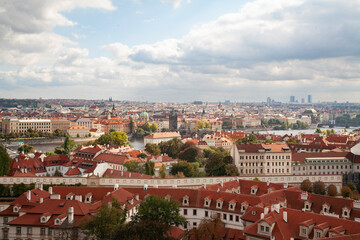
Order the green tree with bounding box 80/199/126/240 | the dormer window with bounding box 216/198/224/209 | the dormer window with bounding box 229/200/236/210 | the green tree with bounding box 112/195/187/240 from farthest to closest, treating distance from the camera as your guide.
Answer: the dormer window with bounding box 216/198/224/209
the dormer window with bounding box 229/200/236/210
the green tree with bounding box 80/199/126/240
the green tree with bounding box 112/195/187/240

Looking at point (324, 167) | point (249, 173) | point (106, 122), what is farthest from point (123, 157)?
point (106, 122)

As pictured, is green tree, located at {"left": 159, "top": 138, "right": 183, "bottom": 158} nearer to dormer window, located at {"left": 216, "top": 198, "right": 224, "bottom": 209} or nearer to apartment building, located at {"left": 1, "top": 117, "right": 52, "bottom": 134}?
dormer window, located at {"left": 216, "top": 198, "right": 224, "bottom": 209}

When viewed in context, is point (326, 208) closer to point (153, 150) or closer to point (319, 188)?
point (319, 188)

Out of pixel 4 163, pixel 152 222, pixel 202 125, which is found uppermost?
pixel 152 222

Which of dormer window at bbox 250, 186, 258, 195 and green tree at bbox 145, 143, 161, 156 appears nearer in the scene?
dormer window at bbox 250, 186, 258, 195

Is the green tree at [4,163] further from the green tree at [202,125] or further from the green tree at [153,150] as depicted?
the green tree at [202,125]

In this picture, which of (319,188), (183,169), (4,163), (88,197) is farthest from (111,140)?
(88,197)

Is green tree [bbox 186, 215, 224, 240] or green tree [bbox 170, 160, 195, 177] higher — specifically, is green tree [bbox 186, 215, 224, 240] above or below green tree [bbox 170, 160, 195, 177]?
above

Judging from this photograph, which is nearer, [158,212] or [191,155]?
[158,212]

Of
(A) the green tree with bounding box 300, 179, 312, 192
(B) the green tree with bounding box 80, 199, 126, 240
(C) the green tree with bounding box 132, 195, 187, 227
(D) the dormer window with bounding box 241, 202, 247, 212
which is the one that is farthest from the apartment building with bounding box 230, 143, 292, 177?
(B) the green tree with bounding box 80, 199, 126, 240
